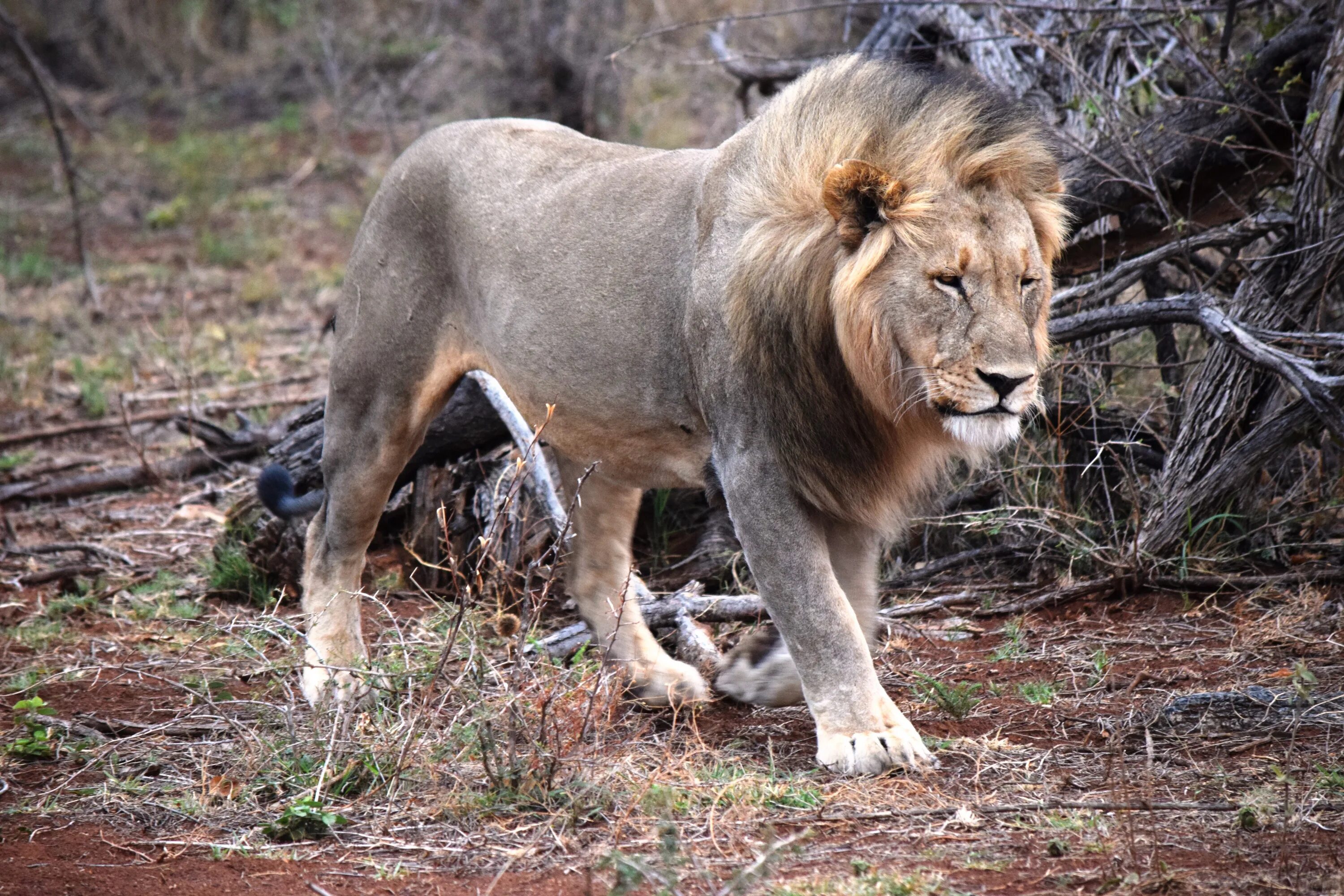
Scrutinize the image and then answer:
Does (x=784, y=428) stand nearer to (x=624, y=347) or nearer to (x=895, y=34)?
(x=624, y=347)

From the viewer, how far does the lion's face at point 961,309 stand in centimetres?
292

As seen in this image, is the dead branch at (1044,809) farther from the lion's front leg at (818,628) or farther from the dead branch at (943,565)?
the dead branch at (943,565)

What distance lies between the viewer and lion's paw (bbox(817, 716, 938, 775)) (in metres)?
3.11

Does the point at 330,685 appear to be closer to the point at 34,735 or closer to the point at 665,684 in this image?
the point at 34,735

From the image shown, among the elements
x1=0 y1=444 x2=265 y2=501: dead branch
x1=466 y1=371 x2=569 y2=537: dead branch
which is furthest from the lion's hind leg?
x1=0 y1=444 x2=265 y2=501: dead branch

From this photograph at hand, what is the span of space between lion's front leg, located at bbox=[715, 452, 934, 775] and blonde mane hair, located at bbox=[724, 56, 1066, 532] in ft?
0.28

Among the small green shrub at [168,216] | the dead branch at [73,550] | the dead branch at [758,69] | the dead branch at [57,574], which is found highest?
the dead branch at [758,69]

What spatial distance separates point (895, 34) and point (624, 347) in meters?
2.99

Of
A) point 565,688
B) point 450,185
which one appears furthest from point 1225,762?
point 450,185

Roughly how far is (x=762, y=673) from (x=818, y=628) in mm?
431

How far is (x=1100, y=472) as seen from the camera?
15.2 feet

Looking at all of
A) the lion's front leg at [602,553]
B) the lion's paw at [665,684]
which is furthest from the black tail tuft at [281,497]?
the lion's paw at [665,684]

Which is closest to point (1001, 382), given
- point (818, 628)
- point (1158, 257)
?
point (818, 628)

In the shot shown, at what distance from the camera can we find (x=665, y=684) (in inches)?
153
